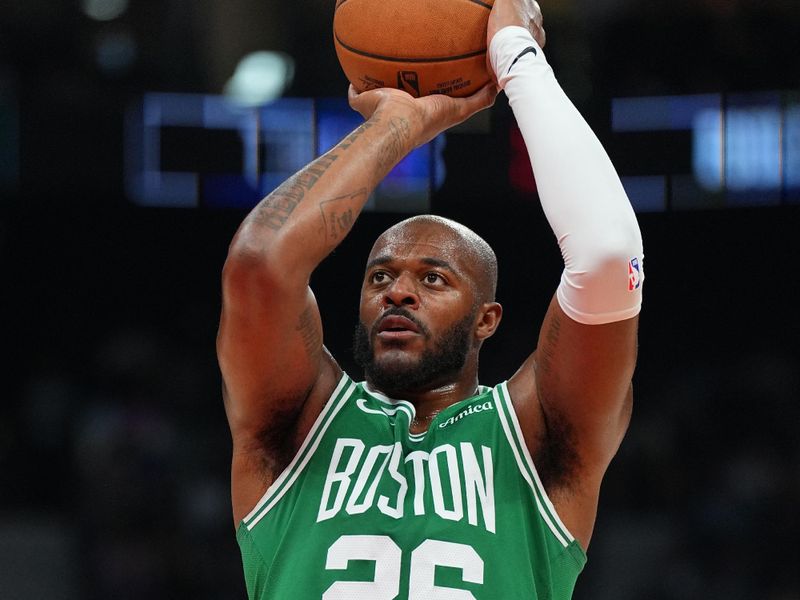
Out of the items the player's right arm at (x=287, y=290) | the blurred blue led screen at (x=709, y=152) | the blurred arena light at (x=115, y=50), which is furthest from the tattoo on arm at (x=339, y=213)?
the blurred arena light at (x=115, y=50)

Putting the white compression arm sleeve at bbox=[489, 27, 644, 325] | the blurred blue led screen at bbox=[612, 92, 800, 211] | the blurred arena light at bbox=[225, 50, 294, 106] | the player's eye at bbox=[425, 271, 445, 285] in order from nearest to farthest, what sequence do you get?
the white compression arm sleeve at bbox=[489, 27, 644, 325] < the player's eye at bbox=[425, 271, 445, 285] < the blurred blue led screen at bbox=[612, 92, 800, 211] < the blurred arena light at bbox=[225, 50, 294, 106]

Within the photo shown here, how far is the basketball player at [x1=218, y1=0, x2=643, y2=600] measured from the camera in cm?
234

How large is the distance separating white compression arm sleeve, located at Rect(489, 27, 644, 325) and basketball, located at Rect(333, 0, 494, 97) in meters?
0.23

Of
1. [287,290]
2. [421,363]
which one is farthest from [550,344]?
[287,290]

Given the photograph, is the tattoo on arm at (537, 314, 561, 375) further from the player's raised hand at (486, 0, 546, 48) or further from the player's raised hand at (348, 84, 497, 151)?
the player's raised hand at (486, 0, 546, 48)

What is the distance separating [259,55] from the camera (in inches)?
269

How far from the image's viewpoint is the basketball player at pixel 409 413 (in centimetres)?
234

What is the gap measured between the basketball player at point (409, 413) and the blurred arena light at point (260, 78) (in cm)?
417

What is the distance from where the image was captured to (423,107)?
266cm

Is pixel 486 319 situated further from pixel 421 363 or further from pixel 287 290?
pixel 287 290

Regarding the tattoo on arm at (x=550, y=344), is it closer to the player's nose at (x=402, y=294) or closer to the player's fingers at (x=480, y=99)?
the player's nose at (x=402, y=294)

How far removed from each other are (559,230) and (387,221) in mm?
4573

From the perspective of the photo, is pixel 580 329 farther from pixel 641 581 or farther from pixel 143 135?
pixel 143 135

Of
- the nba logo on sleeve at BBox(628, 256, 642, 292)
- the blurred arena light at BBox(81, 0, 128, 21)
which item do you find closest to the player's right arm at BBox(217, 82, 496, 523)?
the nba logo on sleeve at BBox(628, 256, 642, 292)
